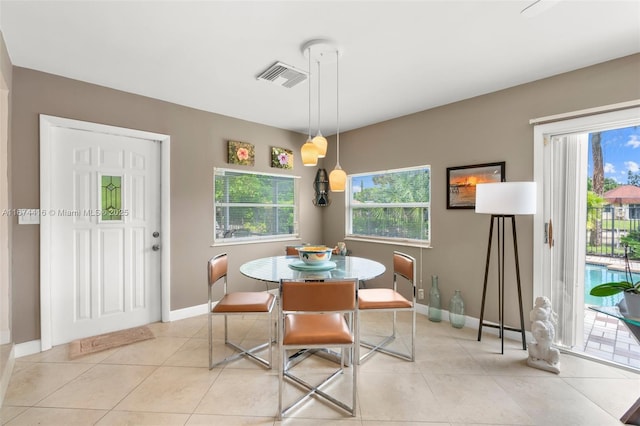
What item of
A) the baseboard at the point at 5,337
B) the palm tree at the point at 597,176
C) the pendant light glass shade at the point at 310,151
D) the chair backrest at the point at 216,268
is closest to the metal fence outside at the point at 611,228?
the palm tree at the point at 597,176

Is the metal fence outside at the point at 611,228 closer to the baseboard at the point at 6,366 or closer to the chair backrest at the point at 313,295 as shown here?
the chair backrest at the point at 313,295

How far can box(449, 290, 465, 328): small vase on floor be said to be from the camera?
304 centimetres

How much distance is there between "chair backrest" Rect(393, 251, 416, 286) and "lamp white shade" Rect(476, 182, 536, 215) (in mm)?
791

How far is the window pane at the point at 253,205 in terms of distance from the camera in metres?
3.70

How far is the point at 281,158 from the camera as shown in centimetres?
417

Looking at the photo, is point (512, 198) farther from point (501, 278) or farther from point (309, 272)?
point (309, 272)

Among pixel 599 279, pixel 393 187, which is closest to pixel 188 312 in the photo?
pixel 393 187

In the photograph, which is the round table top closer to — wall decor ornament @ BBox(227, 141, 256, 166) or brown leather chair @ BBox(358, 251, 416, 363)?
brown leather chair @ BBox(358, 251, 416, 363)

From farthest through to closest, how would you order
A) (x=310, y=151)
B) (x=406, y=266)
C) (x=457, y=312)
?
(x=457, y=312) < (x=406, y=266) < (x=310, y=151)

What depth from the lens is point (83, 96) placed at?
270 cm

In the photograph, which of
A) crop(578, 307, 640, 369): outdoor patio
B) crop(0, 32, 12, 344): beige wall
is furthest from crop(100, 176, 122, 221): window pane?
crop(578, 307, 640, 369): outdoor patio

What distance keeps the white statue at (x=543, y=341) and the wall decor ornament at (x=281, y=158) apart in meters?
3.28

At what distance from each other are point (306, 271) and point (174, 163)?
2.09 meters

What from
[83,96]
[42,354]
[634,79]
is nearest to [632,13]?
[634,79]
